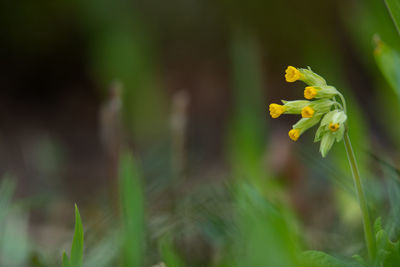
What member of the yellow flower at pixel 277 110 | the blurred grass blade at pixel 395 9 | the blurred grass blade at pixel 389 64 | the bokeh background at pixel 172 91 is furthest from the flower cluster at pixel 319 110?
the bokeh background at pixel 172 91

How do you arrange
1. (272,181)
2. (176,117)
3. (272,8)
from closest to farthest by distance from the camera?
(176,117) → (272,181) → (272,8)

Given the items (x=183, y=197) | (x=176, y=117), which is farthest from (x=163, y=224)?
(x=176, y=117)

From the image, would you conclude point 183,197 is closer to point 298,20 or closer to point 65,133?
point 298,20

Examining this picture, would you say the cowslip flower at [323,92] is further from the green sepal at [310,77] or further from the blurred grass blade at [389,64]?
the blurred grass blade at [389,64]

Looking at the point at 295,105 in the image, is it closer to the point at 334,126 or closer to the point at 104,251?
the point at 334,126

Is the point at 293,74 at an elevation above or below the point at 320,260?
above

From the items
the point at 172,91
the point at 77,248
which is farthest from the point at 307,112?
the point at 172,91
